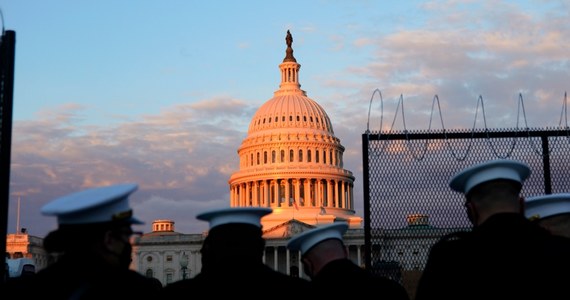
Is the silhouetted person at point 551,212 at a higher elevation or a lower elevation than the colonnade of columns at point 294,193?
lower

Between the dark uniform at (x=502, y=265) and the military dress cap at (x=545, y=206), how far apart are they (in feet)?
3.73

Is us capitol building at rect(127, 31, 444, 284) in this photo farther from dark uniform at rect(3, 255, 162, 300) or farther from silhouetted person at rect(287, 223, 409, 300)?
dark uniform at rect(3, 255, 162, 300)

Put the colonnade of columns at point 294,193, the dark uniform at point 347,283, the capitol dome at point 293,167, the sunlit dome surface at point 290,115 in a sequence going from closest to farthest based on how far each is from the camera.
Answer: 1. the dark uniform at point 347,283
2. the capitol dome at point 293,167
3. the colonnade of columns at point 294,193
4. the sunlit dome surface at point 290,115

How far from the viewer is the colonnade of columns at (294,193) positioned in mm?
118625

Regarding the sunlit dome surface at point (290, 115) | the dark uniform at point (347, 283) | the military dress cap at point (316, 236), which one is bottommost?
the dark uniform at point (347, 283)

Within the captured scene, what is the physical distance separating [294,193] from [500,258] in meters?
115

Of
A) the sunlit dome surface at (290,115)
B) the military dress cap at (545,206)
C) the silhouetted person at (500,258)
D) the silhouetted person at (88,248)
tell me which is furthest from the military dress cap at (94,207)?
the sunlit dome surface at (290,115)

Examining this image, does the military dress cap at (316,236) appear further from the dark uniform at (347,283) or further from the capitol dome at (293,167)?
the capitol dome at (293,167)

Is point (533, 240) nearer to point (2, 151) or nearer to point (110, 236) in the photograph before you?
point (110, 236)

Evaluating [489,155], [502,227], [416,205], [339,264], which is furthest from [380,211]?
[502,227]

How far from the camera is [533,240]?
5.55m

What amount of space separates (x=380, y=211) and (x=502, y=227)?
9.51 m

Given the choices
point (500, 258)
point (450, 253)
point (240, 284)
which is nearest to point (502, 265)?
point (500, 258)

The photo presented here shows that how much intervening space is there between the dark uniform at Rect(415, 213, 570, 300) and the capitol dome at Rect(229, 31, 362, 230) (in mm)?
108075
